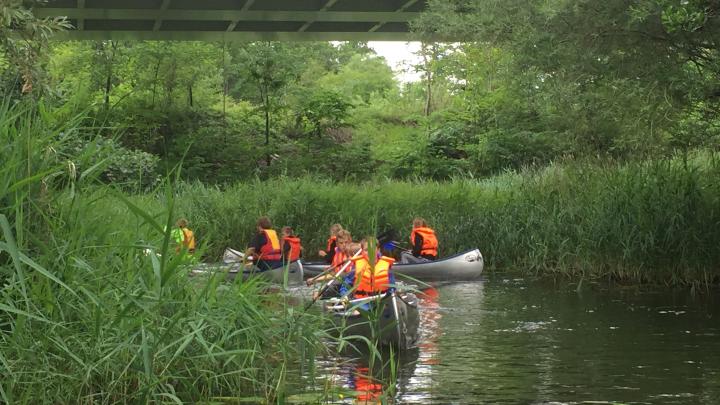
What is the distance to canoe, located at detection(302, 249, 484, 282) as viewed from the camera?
18078mm

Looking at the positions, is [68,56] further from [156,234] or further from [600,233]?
[156,234]

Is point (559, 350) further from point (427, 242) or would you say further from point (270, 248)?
point (427, 242)

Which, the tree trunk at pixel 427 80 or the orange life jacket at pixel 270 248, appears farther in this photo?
the tree trunk at pixel 427 80

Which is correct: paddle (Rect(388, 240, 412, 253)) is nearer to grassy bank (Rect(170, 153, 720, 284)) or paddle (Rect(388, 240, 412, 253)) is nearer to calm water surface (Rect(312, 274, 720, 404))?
grassy bank (Rect(170, 153, 720, 284))

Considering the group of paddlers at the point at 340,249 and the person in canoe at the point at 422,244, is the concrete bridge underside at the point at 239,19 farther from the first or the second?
the group of paddlers at the point at 340,249

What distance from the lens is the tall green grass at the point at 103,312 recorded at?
572 cm

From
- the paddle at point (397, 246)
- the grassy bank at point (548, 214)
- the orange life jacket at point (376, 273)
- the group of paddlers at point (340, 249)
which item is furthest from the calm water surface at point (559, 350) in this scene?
the paddle at point (397, 246)

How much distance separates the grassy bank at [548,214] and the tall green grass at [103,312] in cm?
550

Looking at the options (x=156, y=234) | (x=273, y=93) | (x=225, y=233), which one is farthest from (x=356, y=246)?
(x=273, y=93)

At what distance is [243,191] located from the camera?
22.9 metres

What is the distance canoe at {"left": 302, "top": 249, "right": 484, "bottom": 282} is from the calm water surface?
1445 mm

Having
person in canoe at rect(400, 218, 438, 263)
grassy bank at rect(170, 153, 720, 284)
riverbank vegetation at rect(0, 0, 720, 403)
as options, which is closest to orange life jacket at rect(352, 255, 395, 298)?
riverbank vegetation at rect(0, 0, 720, 403)

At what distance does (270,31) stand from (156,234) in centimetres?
2303

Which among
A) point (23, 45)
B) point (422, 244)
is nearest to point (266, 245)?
point (422, 244)
